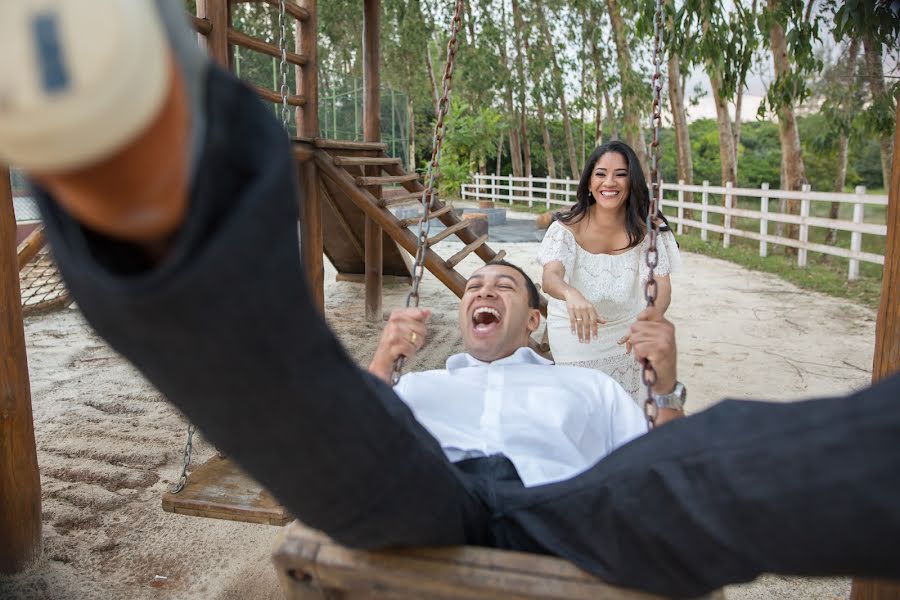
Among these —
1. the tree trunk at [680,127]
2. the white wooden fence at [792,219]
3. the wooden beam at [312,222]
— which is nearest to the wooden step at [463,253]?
the wooden beam at [312,222]

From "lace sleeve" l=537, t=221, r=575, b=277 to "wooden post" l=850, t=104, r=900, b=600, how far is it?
4.33 ft

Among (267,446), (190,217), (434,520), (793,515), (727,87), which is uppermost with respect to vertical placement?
(727,87)

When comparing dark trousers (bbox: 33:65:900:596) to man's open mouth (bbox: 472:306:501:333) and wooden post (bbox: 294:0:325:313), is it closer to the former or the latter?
man's open mouth (bbox: 472:306:501:333)

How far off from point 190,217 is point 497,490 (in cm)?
102

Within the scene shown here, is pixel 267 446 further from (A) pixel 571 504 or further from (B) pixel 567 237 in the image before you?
(B) pixel 567 237

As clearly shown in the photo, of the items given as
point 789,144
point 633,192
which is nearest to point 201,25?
point 633,192

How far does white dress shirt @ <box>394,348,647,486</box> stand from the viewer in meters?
1.73

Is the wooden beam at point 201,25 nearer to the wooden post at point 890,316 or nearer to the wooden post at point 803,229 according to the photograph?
the wooden post at point 890,316

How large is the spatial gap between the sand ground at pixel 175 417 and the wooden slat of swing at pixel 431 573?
1632 millimetres

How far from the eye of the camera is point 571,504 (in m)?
1.28

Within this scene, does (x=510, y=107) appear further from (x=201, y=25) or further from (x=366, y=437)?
(x=366, y=437)

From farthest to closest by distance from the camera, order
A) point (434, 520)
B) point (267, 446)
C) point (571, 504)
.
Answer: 1. point (571, 504)
2. point (434, 520)
3. point (267, 446)

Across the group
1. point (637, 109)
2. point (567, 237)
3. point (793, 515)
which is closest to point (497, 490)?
point (793, 515)

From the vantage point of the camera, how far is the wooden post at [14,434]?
2.56m
